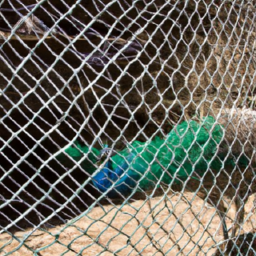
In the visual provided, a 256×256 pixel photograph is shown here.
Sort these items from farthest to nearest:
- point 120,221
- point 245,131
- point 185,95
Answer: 1. point 185,95
2. point 120,221
3. point 245,131

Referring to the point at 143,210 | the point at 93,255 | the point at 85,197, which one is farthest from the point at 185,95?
the point at 93,255

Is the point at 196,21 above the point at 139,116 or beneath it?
above

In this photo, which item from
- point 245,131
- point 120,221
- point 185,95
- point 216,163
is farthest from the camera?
point 185,95

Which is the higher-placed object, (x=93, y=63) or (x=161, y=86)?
(x=161, y=86)

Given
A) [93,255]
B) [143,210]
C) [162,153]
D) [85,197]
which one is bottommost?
[93,255]

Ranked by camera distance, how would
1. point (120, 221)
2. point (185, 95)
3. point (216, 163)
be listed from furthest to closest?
point (185, 95)
point (120, 221)
point (216, 163)

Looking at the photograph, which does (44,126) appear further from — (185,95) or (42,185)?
(185,95)

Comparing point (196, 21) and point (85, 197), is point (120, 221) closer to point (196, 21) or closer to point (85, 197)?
point (85, 197)

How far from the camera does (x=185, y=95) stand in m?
2.23

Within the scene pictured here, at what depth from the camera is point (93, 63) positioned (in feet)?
6.51

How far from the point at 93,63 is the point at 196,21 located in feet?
2.16

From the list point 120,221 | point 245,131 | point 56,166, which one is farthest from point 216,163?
point 56,166

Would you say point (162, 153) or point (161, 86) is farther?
point (161, 86)

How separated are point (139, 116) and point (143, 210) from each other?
62 cm
